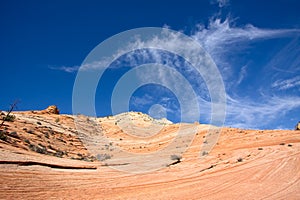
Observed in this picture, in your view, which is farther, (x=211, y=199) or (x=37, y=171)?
(x=37, y=171)

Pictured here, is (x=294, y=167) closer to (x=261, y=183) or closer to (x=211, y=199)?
(x=261, y=183)

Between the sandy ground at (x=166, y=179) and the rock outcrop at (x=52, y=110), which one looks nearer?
the sandy ground at (x=166, y=179)

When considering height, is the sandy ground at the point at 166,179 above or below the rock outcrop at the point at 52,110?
below

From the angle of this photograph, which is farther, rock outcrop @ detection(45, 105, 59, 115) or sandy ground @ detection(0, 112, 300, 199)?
rock outcrop @ detection(45, 105, 59, 115)

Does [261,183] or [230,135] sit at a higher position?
[230,135]

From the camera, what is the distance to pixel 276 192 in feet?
36.7

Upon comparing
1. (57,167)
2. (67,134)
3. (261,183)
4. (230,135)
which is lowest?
(261,183)

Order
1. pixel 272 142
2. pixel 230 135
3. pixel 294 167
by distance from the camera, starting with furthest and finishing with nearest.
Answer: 1. pixel 230 135
2. pixel 272 142
3. pixel 294 167

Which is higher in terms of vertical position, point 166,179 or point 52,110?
point 52,110

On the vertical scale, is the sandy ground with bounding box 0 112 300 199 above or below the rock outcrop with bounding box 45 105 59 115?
below

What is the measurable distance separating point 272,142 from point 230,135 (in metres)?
8.37

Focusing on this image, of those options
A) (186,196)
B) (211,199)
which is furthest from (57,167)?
(211,199)

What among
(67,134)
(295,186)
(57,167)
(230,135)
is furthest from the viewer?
(67,134)

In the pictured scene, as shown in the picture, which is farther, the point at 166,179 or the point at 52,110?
the point at 52,110
